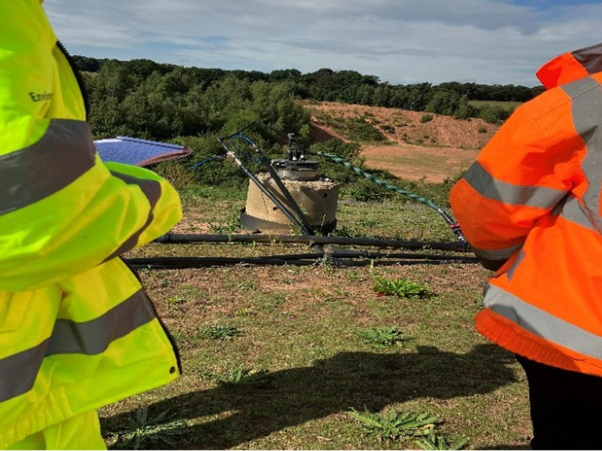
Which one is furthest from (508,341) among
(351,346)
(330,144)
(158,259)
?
(330,144)

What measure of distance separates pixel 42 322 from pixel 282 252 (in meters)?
5.21

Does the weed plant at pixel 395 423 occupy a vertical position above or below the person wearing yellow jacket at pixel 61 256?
below

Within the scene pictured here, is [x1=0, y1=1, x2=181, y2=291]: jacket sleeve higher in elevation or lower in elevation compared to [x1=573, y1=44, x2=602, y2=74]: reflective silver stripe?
lower

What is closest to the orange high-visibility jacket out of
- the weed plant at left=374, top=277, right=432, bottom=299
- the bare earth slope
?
the weed plant at left=374, top=277, right=432, bottom=299

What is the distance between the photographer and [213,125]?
26.3 metres

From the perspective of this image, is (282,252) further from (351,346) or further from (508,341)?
(508,341)

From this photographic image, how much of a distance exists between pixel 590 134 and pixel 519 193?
0.84 feet

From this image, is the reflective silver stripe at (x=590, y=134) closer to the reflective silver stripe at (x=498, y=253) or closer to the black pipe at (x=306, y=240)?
the reflective silver stripe at (x=498, y=253)

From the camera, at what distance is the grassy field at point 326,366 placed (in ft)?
9.95

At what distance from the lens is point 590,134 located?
185 centimetres

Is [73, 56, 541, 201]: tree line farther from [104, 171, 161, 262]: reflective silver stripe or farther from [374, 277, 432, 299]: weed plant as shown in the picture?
[104, 171, 161, 262]: reflective silver stripe

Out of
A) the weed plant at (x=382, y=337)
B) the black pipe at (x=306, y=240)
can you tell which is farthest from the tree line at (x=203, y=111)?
the weed plant at (x=382, y=337)

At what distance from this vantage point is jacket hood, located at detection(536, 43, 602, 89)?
1910 mm

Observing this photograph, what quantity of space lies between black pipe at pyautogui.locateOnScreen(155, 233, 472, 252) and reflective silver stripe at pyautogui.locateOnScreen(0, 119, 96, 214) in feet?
17.3
